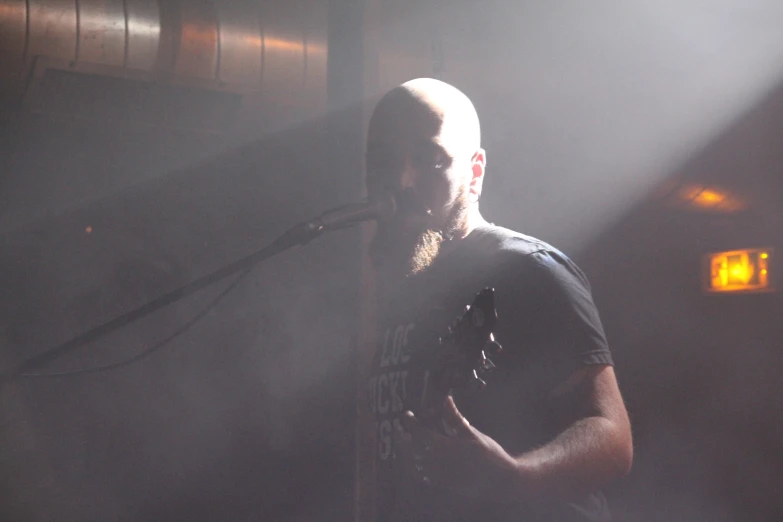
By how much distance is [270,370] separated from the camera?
2193mm

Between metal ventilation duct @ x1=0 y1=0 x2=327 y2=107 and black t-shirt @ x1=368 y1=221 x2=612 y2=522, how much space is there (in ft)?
3.25

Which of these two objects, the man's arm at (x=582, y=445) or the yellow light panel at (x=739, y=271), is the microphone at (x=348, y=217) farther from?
the yellow light panel at (x=739, y=271)

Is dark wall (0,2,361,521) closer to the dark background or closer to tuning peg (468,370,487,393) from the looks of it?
the dark background

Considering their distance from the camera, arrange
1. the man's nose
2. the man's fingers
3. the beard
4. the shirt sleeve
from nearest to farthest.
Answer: the man's fingers
the shirt sleeve
the beard
the man's nose

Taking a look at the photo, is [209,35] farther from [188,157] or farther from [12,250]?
[12,250]

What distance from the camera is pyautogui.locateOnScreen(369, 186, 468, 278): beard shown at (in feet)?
4.35

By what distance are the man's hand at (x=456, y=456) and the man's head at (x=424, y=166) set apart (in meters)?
0.42

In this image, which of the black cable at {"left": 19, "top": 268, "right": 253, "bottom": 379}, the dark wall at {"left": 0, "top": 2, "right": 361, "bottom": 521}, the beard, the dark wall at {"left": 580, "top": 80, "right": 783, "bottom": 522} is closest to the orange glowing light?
the dark wall at {"left": 580, "top": 80, "right": 783, "bottom": 522}

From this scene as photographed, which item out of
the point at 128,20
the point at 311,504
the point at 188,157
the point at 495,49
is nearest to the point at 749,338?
the point at 495,49

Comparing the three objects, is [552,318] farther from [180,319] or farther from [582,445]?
[180,319]

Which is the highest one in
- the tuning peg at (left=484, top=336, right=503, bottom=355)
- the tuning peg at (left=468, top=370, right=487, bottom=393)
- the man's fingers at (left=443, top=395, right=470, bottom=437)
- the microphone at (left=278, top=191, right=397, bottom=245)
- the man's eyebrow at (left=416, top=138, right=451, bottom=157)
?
the man's eyebrow at (left=416, top=138, right=451, bottom=157)

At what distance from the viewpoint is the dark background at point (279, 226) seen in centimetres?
204

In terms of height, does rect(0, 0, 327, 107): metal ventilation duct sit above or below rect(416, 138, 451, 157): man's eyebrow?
above

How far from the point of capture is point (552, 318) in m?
1.17
